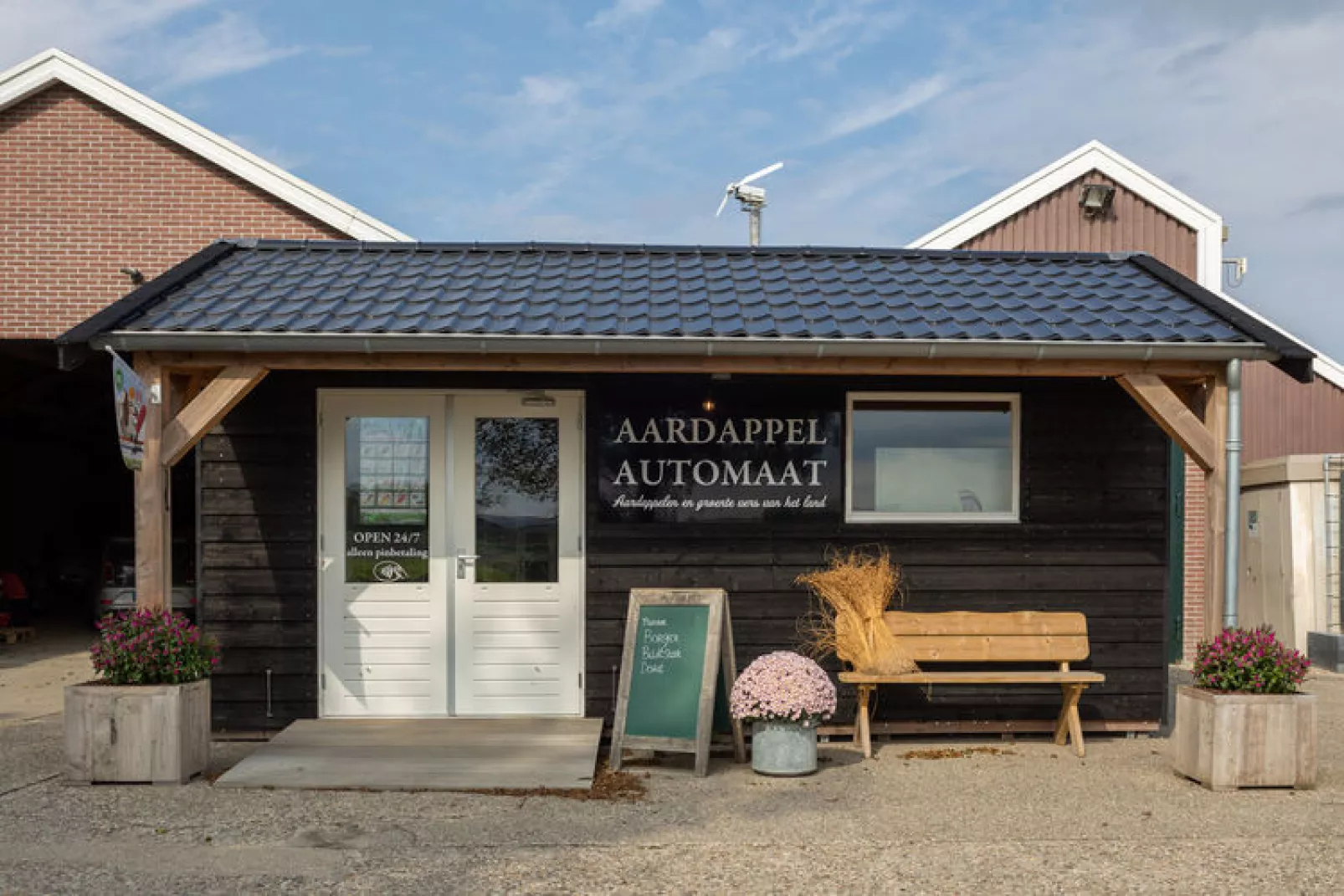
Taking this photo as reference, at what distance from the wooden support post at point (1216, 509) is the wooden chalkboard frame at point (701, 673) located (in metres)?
2.82

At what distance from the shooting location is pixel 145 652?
6996mm

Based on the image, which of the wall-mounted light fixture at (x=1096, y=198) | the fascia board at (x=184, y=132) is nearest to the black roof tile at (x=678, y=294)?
the fascia board at (x=184, y=132)

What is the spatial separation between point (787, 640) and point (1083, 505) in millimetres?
2198

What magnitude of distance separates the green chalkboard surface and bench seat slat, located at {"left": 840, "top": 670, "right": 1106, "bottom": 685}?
0.90 meters

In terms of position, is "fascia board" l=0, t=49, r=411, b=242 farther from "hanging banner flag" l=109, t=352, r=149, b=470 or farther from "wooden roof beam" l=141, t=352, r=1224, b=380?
"hanging banner flag" l=109, t=352, r=149, b=470

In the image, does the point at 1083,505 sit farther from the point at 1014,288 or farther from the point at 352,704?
the point at 352,704

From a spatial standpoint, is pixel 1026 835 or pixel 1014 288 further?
pixel 1014 288

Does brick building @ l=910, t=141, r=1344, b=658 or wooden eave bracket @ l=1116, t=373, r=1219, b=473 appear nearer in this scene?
wooden eave bracket @ l=1116, t=373, r=1219, b=473

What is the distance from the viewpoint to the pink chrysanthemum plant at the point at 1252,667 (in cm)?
702

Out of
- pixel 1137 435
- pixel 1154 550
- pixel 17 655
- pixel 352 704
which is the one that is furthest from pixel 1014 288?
pixel 17 655

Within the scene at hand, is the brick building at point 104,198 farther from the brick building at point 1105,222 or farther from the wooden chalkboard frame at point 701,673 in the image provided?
the wooden chalkboard frame at point 701,673

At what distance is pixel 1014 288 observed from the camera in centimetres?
873

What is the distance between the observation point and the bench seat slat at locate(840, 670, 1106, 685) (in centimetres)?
779

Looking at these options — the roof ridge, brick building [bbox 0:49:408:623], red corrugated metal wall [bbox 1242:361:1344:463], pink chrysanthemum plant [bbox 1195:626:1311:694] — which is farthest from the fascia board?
red corrugated metal wall [bbox 1242:361:1344:463]
